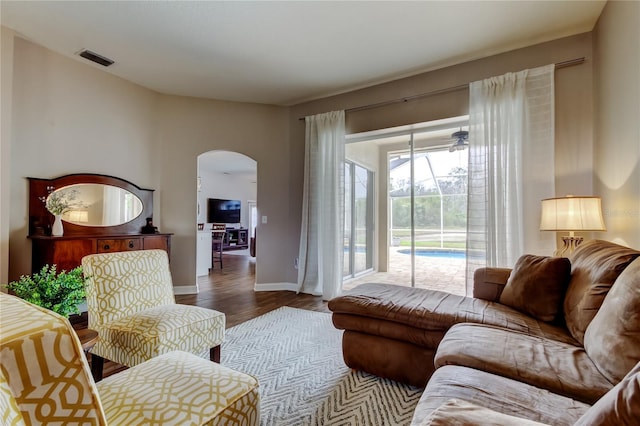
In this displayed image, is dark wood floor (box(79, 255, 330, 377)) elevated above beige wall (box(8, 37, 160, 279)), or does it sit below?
below

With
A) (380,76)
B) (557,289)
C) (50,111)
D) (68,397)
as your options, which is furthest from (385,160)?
(68,397)

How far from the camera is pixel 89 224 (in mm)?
3475

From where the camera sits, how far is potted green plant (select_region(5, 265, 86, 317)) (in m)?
1.25

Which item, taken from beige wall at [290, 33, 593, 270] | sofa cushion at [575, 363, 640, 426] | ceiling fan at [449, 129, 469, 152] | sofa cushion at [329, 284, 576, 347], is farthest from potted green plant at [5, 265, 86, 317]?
ceiling fan at [449, 129, 469, 152]

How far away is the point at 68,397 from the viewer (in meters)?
0.54

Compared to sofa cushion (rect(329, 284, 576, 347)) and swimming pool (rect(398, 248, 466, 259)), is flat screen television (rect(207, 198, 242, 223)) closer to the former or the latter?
swimming pool (rect(398, 248, 466, 259))

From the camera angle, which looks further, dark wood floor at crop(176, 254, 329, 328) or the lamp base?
dark wood floor at crop(176, 254, 329, 328)

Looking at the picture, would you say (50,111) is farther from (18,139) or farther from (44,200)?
(44,200)

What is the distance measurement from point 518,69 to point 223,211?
8.08 m

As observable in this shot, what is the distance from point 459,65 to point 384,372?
126 inches

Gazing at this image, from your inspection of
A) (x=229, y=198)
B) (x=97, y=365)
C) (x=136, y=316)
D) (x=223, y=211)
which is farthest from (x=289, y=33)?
(x=229, y=198)

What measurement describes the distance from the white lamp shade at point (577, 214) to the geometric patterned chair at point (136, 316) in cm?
257

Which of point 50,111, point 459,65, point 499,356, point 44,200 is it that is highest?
point 459,65

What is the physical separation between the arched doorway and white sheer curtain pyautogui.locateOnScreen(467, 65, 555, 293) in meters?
5.54
